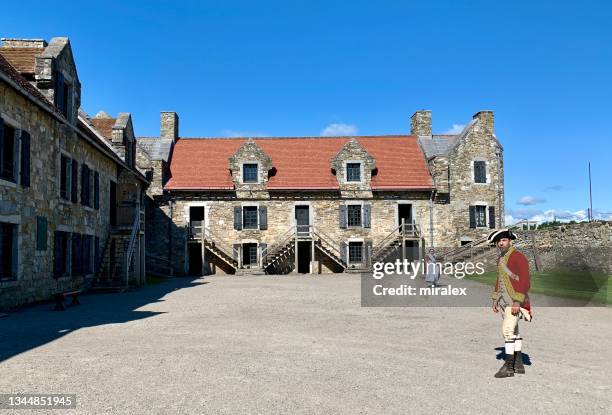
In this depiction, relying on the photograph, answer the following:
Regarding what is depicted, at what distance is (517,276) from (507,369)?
1.17 m

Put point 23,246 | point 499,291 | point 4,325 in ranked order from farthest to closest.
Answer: point 23,246 < point 4,325 < point 499,291

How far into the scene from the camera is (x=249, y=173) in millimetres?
31875

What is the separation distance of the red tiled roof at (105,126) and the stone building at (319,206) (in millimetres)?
5056

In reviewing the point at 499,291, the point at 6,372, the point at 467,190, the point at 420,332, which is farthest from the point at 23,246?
the point at 467,190

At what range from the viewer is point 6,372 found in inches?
254

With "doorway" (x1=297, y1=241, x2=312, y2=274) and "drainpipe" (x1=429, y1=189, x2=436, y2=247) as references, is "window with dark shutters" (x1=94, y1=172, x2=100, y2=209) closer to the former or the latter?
"doorway" (x1=297, y1=241, x2=312, y2=274)

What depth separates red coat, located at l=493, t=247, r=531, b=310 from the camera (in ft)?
21.2

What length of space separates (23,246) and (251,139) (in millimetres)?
20352

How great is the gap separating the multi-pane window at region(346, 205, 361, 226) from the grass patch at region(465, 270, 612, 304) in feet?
26.9

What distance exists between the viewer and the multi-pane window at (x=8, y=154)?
13.3 meters

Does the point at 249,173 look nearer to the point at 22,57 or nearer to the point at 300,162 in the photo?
the point at 300,162

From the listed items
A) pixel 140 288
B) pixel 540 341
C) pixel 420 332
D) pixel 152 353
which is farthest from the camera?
pixel 140 288

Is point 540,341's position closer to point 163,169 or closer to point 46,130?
point 46,130

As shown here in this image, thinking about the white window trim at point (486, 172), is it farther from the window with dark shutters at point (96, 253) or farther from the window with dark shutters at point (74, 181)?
the window with dark shutters at point (74, 181)
